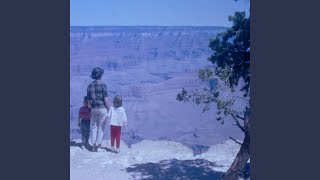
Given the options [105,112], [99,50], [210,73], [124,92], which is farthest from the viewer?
[99,50]

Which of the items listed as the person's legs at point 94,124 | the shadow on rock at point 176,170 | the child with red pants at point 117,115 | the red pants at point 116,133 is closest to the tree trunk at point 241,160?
the shadow on rock at point 176,170

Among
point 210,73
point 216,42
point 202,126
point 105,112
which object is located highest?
point 216,42

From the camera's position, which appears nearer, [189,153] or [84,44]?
[189,153]

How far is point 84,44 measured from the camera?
2409cm

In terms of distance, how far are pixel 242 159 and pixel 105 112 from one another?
3.45 meters

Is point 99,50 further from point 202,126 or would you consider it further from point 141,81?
point 202,126

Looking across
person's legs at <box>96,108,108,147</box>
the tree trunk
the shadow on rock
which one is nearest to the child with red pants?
person's legs at <box>96,108,108,147</box>

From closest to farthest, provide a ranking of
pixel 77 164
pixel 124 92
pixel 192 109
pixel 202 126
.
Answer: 1. pixel 77 164
2. pixel 202 126
3. pixel 192 109
4. pixel 124 92

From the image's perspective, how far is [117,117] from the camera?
806cm

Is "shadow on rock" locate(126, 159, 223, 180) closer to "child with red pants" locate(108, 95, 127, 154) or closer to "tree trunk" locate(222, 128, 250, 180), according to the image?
"child with red pants" locate(108, 95, 127, 154)

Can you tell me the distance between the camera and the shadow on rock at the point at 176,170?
6.96 metres

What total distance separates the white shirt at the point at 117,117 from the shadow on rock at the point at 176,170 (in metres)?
0.93

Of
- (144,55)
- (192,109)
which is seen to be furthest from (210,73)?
(144,55)

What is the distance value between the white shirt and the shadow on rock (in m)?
0.93
